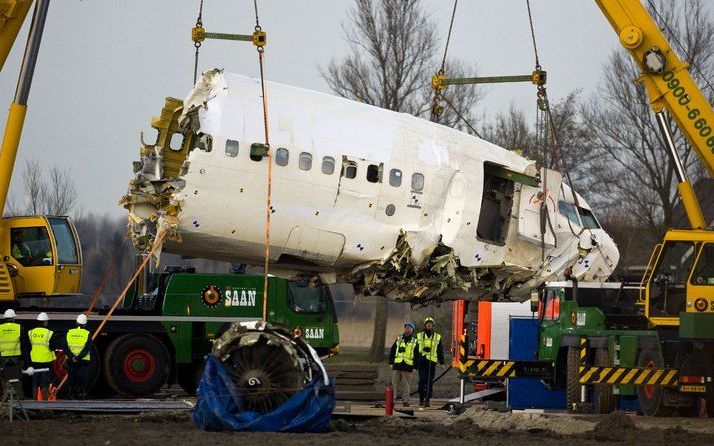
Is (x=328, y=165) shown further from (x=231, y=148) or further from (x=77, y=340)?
(x=77, y=340)

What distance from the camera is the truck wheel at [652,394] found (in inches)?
971

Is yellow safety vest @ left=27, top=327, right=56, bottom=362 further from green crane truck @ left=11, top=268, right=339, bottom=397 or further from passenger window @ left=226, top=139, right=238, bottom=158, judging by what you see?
passenger window @ left=226, top=139, right=238, bottom=158

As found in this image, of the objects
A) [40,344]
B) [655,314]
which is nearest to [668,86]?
[655,314]

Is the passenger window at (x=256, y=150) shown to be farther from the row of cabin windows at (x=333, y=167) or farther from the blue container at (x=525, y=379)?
the blue container at (x=525, y=379)

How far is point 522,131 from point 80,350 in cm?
3471

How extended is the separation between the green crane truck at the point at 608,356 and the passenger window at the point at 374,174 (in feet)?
17.0

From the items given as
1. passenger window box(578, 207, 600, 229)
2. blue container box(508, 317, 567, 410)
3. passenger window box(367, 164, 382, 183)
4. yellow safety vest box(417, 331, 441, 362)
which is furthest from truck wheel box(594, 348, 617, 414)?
passenger window box(367, 164, 382, 183)

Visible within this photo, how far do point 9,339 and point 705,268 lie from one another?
520 inches

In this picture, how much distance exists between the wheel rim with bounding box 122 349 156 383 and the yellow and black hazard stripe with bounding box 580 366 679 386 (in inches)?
395

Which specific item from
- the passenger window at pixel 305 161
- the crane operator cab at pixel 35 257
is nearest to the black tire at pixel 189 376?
the crane operator cab at pixel 35 257

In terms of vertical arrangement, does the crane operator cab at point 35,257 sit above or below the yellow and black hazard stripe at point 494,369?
above

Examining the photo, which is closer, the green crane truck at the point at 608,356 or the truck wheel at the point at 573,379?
the green crane truck at the point at 608,356

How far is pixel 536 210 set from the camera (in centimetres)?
2648

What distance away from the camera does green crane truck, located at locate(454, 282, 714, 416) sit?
24.1 meters
